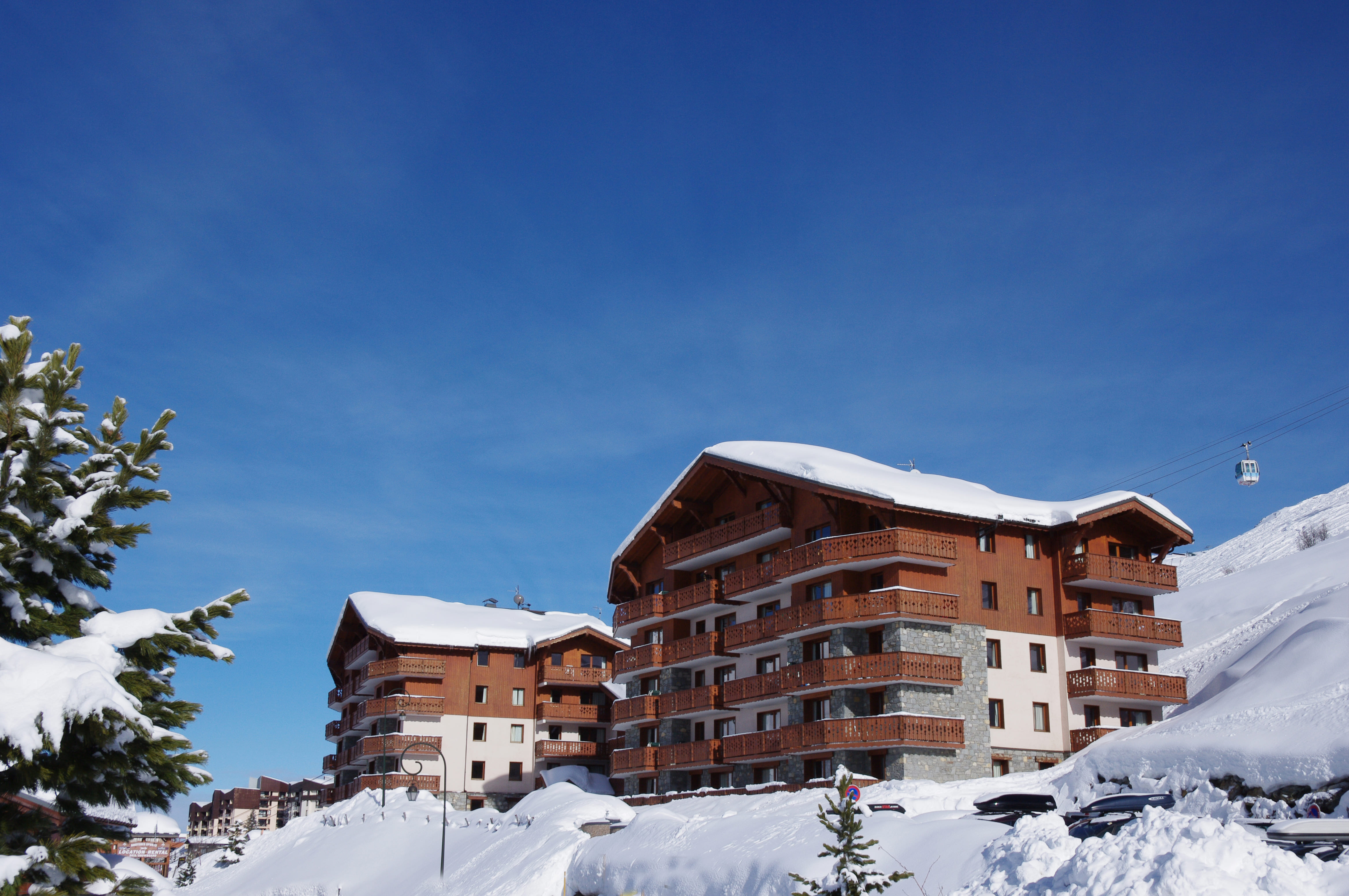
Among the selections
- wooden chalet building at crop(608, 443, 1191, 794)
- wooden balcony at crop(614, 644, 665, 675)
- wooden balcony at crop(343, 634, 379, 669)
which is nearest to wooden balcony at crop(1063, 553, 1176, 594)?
wooden chalet building at crop(608, 443, 1191, 794)

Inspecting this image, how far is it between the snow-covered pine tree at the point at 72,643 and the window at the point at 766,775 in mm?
35105

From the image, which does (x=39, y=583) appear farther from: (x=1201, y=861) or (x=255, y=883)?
(x=255, y=883)

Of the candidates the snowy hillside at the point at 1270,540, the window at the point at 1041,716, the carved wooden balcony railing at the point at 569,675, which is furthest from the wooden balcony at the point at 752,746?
the snowy hillside at the point at 1270,540

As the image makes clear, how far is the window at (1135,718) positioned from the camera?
43.7m

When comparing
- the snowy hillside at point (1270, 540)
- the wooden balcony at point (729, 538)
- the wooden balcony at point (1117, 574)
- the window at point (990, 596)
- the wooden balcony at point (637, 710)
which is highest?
the snowy hillside at point (1270, 540)

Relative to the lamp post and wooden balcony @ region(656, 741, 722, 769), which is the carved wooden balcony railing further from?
wooden balcony @ region(656, 741, 722, 769)

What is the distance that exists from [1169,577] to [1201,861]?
36034mm

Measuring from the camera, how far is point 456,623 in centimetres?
6750

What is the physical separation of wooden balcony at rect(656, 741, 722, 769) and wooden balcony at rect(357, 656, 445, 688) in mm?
19773

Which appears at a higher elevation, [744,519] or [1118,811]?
[744,519]

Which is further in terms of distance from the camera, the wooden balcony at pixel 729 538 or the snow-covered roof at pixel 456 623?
the snow-covered roof at pixel 456 623

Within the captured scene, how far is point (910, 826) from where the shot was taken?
2231cm

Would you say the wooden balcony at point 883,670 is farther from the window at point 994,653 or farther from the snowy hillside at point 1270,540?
the snowy hillside at point 1270,540

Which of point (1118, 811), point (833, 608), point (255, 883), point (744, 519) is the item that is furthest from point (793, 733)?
point (255, 883)
